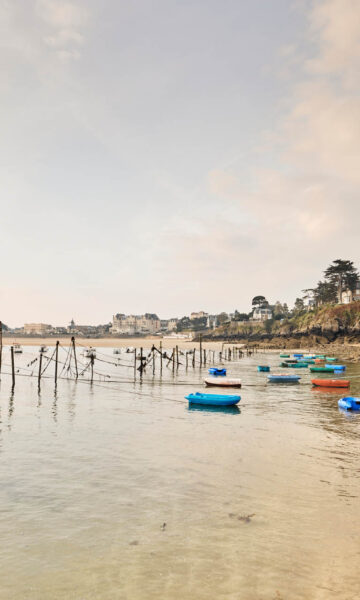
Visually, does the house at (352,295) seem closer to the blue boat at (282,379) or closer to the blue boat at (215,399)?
the blue boat at (282,379)

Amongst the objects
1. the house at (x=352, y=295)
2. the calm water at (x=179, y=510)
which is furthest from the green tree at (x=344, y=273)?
the calm water at (x=179, y=510)

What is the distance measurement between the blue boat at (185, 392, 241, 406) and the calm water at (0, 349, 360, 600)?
6203 mm

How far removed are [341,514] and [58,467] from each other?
1302 centimetres

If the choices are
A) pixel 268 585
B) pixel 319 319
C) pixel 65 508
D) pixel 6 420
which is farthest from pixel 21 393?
pixel 319 319

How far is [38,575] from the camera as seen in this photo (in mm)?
10758

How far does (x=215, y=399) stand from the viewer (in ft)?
122

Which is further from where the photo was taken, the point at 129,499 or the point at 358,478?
the point at 358,478

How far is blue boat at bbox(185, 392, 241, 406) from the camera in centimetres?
3672

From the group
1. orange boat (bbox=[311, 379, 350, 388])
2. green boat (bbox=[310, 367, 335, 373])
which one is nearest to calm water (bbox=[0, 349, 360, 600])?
orange boat (bbox=[311, 379, 350, 388])

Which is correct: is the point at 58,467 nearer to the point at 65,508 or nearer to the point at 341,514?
the point at 65,508

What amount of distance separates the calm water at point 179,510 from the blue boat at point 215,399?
6.20m

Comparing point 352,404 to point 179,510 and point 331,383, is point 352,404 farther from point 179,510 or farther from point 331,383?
point 179,510

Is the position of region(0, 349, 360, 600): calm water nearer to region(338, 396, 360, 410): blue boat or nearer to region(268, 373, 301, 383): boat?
region(338, 396, 360, 410): blue boat

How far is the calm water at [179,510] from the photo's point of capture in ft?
34.1
